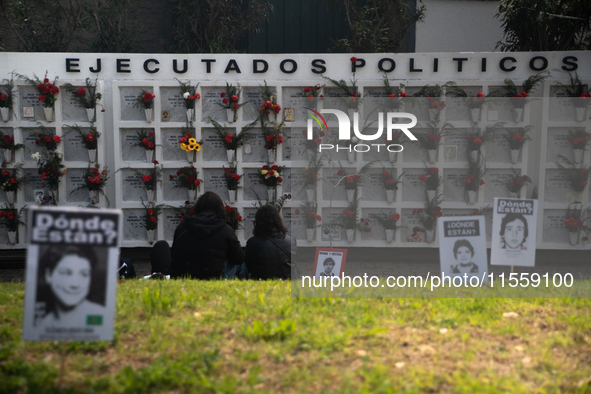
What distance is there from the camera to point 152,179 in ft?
23.7

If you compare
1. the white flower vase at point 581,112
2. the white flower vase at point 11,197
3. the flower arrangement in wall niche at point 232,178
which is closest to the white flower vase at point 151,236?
the flower arrangement in wall niche at point 232,178

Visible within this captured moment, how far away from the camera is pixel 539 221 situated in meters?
4.23

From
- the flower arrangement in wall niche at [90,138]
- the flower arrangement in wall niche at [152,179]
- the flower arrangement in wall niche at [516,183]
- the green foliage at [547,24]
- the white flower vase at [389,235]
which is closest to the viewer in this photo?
the flower arrangement in wall niche at [516,183]

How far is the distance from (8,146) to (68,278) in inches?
210

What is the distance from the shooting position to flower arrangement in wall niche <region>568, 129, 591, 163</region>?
438 centimetres

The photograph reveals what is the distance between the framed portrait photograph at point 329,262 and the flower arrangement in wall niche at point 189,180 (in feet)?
10.8

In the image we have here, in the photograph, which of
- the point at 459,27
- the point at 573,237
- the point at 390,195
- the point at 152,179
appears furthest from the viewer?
the point at 459,27

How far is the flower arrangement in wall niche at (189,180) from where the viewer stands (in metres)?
7.19

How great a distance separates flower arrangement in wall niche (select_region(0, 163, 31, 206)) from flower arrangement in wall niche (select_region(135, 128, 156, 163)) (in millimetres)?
1498

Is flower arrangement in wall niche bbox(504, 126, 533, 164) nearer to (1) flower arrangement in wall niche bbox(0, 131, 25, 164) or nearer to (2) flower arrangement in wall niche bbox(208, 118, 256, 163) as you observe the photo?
(2) flower arrangement in wall niche bbox(208, 118, 256, 163)

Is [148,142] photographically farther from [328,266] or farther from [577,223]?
[577,223]

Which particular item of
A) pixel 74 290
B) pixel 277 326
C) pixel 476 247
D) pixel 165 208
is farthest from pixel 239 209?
pixel 74 290

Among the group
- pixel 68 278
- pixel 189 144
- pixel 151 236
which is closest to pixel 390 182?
pixel 68 278

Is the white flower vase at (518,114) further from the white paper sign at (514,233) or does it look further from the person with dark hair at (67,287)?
the person with dark hair at (67,287)
